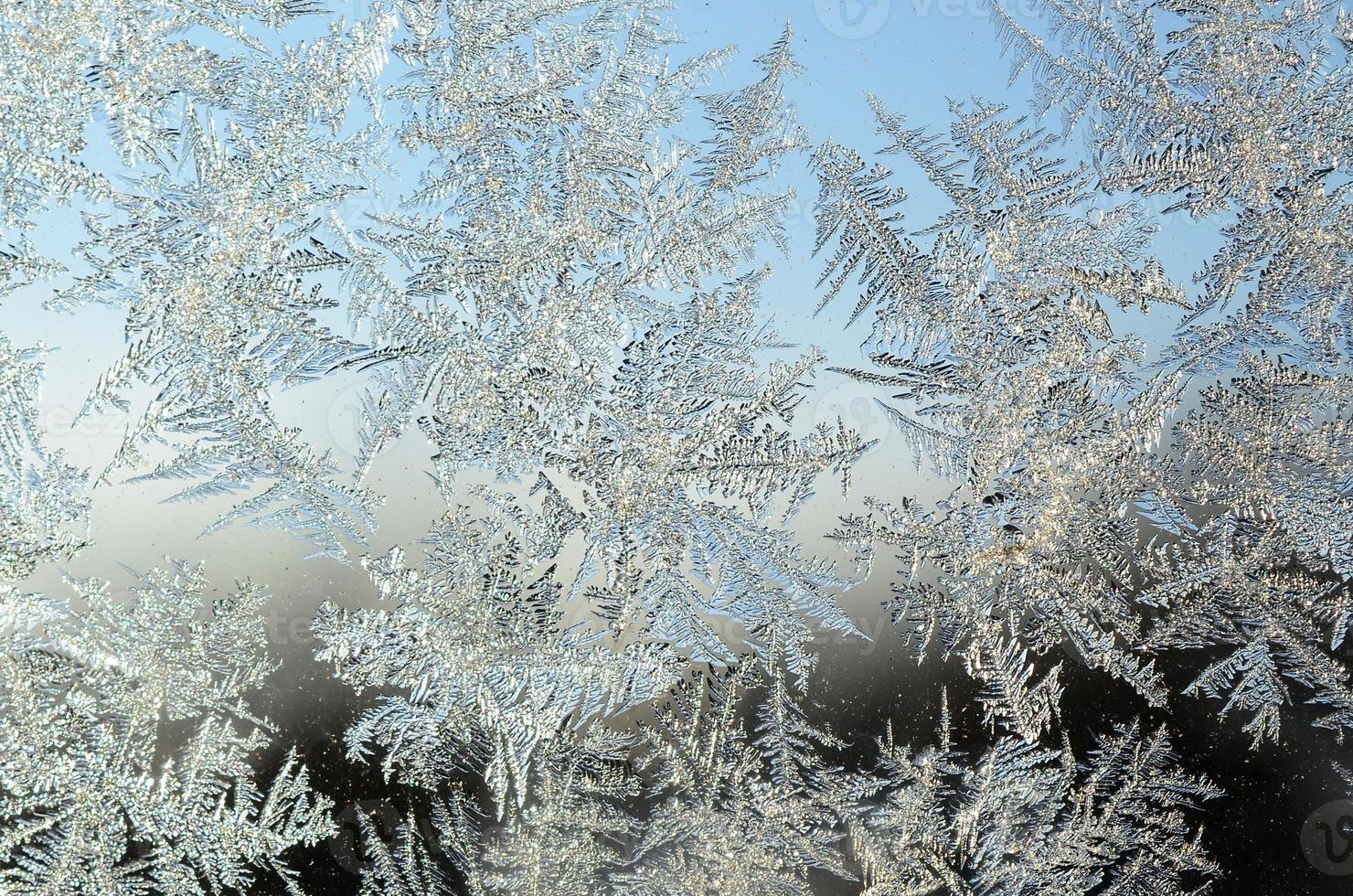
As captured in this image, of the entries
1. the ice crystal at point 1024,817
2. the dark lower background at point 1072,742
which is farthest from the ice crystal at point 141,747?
the ice crystal at point 1024,817

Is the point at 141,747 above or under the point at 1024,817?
above

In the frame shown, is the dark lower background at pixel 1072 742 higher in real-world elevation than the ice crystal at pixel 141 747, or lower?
lower

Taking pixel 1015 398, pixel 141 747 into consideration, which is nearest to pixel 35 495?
pixel 141 747

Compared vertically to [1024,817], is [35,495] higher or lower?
higher

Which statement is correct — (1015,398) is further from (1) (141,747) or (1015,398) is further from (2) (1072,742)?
(1) (141,747)

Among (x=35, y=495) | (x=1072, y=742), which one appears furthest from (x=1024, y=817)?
(x=35, y=495)

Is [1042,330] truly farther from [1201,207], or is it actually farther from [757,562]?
[757,562]

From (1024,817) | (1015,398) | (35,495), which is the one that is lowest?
(1024,817)

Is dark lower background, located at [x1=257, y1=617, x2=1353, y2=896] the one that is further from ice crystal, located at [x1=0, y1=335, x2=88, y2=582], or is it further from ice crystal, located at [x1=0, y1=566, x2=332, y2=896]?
ice crystal, located at [x1=0, y1=335, x2=88, y2=582]

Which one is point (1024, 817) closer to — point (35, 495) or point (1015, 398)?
point (1015, 398)

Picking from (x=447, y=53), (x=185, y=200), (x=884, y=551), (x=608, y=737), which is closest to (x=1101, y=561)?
(x=884, y=551)

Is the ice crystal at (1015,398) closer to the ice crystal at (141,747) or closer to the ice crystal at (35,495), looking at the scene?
the ice crystal at (141,747)
